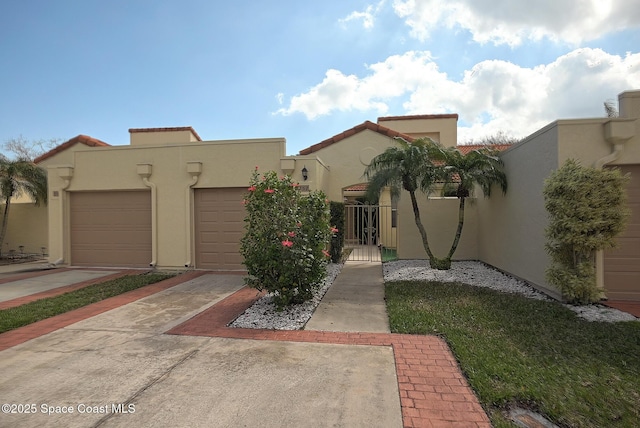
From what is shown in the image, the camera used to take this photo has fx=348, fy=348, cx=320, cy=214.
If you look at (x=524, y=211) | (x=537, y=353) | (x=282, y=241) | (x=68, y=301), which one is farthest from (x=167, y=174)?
(x=537, y=353)

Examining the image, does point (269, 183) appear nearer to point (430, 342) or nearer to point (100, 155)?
point (430, 342)

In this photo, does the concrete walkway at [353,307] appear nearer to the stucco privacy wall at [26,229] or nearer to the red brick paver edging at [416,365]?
the red brick paver edging at [416,365]

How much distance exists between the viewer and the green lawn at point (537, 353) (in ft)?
10.4

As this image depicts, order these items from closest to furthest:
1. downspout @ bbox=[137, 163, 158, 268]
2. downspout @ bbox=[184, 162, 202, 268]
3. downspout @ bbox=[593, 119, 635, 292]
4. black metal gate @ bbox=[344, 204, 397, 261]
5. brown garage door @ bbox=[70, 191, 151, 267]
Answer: downspout @ bbox=[593, 119, 635, 292] < downspout @ bbox=[184, 162, 202, 268] < downspout @ bbox=[137, 163, 158, 268] < brown garage door @ bbox=[70, 191, 151, 267] < black metal gate @ bbox=[344, 204, 397, 261]

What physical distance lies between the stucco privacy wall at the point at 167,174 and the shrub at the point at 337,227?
6.09ft

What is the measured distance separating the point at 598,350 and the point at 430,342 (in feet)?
6.66

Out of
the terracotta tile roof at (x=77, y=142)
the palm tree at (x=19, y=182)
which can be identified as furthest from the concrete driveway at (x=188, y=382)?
the terracotta tile roof at (x=77, y=142)

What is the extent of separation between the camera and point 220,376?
374 centimetres

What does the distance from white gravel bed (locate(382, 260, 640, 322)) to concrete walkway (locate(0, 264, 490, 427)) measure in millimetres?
3278

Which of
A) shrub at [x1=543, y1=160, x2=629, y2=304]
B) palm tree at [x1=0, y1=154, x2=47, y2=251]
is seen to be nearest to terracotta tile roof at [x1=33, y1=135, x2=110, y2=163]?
palm tree at [x1=0, y1=154, x2=47, y2=251]

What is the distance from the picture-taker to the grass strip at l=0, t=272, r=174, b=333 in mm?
5699

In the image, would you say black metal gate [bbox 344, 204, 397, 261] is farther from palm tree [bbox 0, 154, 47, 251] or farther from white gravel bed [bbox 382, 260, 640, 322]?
palm tree [bbox 0, 154, 47, 251]

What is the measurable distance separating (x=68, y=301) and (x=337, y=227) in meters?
7.28

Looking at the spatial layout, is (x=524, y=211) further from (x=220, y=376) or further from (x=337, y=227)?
(x=220, y=376)
